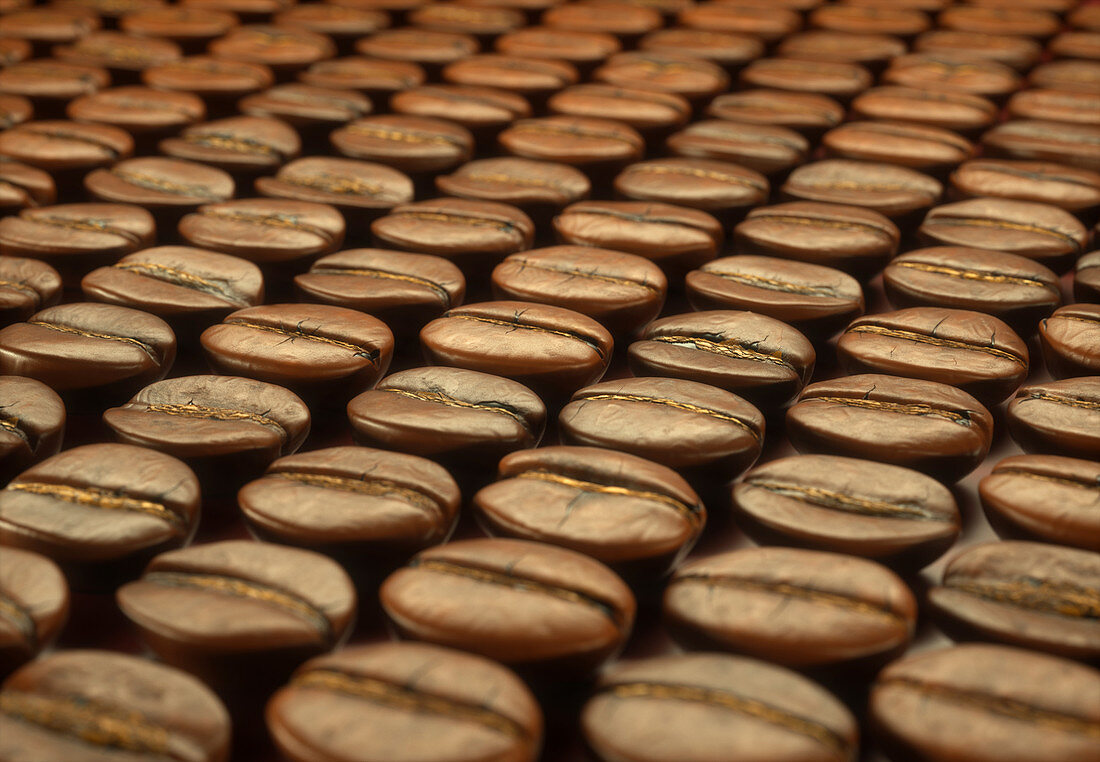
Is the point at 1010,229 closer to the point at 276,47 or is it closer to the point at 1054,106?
the point at 1054,106

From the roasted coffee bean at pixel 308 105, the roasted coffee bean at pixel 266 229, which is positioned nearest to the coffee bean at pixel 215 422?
the roasted coffee bean at pixel 266 229

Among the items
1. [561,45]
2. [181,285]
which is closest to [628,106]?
[561,45]

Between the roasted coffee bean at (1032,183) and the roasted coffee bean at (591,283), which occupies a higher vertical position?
the roasted coffee bean at (1032,183)

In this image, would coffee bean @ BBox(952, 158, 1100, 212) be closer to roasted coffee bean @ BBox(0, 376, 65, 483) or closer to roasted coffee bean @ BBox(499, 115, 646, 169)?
roasted coffee bean @ BBox(499, 115, 646, 169)

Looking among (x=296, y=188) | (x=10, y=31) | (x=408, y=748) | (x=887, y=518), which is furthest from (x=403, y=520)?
(x=10, y=31)

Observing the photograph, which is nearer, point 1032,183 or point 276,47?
point 1032,183

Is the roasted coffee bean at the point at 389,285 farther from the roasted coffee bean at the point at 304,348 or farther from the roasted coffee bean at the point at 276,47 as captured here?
the roasted coffee bean at the point at 276,47

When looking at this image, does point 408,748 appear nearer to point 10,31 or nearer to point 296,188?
point 296,188
